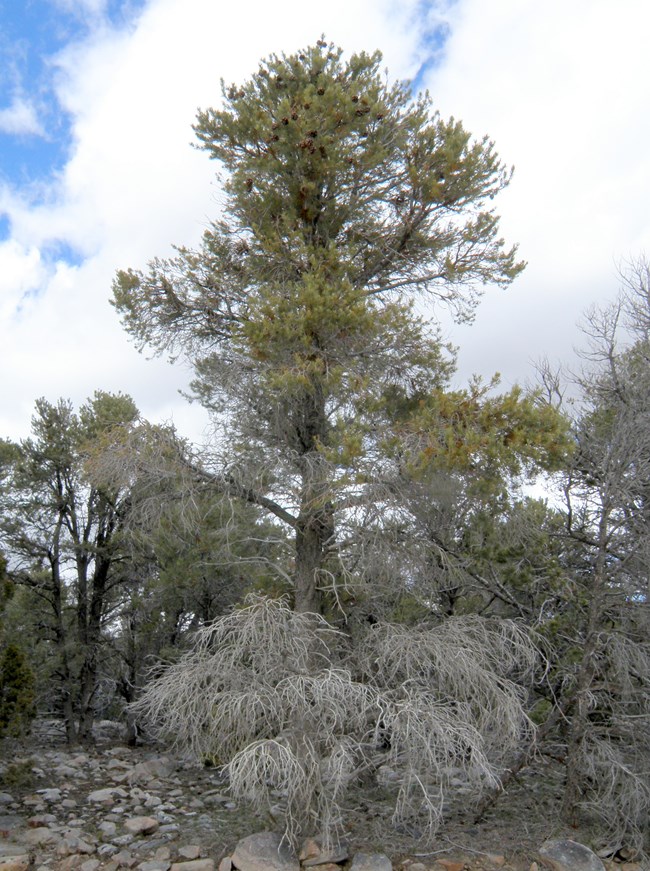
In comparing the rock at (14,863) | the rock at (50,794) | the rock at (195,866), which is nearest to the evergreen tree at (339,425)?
the rock at (195,866)

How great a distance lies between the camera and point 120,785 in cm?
1009

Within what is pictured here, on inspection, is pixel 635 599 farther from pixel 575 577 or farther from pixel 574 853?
pixel 574 853

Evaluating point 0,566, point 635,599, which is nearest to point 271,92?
point 0,566

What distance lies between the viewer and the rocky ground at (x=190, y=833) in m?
6.83

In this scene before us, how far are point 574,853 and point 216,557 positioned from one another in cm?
650

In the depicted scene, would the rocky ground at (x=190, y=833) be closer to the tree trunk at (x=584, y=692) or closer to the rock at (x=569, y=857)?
the rock at (x=569, y=857)

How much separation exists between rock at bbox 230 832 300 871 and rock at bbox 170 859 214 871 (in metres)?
0.25

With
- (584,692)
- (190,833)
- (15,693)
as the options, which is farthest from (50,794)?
(584,692)

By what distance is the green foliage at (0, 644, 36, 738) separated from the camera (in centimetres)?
816

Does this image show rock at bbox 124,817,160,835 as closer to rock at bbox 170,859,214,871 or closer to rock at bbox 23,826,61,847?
rock at bbox 23,826,61,847

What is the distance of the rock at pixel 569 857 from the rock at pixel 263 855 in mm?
2518

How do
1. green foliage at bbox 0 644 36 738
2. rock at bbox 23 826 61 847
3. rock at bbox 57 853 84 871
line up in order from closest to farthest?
rock at bbox 57 853 84 871 → rock at bbox 23 826 61 847 → green foliage at bbox 0 644 36 738

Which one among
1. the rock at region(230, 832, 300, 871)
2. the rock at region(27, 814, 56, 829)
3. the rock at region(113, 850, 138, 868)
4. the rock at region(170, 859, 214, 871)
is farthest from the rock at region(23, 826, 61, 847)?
the rock at region(230, 832, 300, 871)

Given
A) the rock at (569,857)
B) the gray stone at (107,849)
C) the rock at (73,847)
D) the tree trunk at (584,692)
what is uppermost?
the tree trunk at (584,692)
